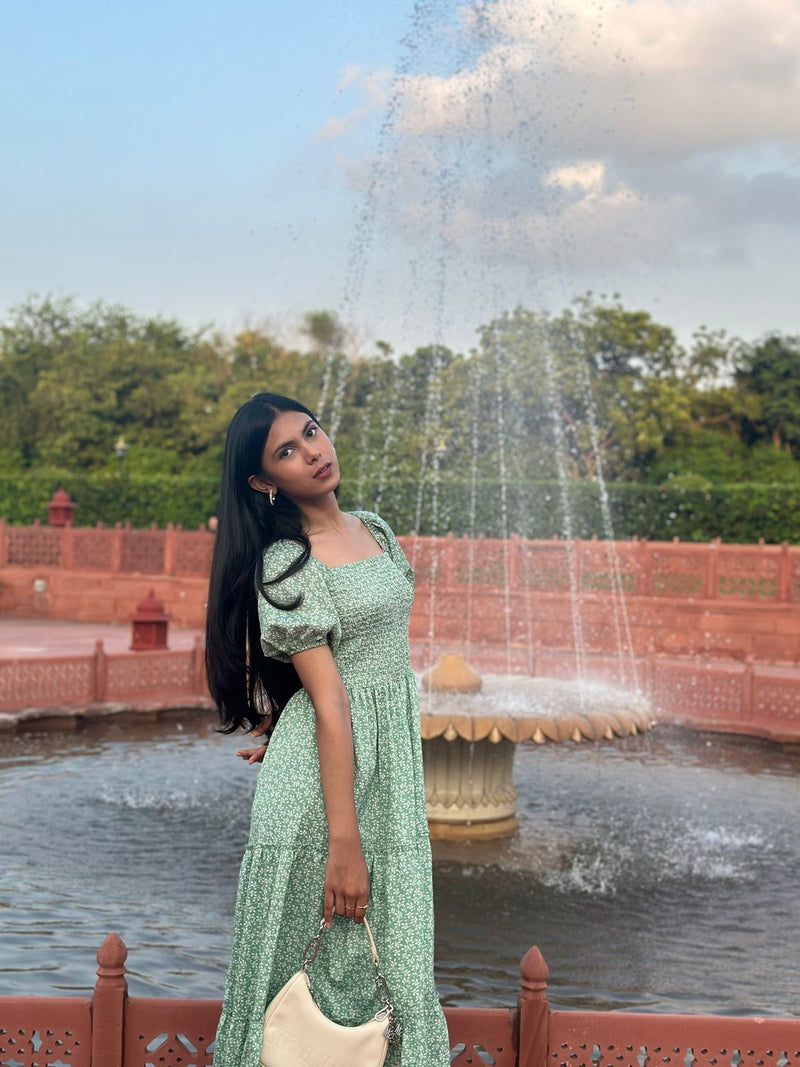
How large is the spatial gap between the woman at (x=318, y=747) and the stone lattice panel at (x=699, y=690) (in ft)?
33.6

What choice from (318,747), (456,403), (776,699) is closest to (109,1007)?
(318,747)

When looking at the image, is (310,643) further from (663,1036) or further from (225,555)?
(663,1036)

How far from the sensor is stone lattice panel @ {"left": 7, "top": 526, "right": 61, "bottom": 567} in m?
25.5

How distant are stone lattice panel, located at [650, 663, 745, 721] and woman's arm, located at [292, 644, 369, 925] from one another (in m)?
10.4

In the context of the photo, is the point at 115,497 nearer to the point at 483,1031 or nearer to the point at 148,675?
the point at 148,675

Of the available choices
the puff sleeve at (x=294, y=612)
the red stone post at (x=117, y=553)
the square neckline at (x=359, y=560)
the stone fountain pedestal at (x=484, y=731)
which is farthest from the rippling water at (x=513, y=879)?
the red stone post at (x=117, y=553)

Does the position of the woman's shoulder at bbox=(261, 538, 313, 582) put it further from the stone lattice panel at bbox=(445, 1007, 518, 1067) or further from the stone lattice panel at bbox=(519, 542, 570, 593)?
the stone lattice panel at bbox=(519, 542, 570, 593)

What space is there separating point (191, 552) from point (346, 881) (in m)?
21.9

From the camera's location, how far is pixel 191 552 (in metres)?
24.2

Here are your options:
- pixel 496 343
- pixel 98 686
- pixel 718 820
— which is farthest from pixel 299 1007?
pixel 496 343

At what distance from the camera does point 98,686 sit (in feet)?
41.2

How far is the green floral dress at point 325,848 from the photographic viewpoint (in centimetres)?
272

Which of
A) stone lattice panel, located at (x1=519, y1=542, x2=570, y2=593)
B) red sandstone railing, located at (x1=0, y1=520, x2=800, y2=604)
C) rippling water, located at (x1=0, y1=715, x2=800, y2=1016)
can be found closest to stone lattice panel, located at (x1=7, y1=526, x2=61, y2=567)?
red sandstone railing, located at (x1=0, y1=520, x2=800, y2=604)

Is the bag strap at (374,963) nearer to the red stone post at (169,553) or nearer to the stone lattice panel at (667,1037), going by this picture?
the stone lattice panel at (667,1037)
